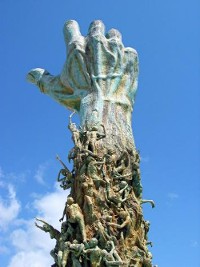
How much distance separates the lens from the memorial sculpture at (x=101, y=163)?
8414 millimetres

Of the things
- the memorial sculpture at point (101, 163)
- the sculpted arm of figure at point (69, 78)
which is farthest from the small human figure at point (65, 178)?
the sculpted arm of figure at point (69, 78)

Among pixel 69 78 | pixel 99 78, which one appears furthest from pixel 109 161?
pixel 69 78

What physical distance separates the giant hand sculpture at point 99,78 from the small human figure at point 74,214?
2004 mm

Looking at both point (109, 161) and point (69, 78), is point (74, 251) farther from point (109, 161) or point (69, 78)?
point (69, 78)

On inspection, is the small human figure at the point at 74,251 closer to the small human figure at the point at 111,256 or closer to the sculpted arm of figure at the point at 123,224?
the small human figure at the point at 111,256

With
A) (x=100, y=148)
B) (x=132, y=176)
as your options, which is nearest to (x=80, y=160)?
(x=100, y=148)

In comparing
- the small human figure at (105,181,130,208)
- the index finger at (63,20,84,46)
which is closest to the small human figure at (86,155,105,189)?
the small human figure at (105,181,130,208)

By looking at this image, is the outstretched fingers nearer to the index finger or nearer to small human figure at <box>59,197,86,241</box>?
the index finger

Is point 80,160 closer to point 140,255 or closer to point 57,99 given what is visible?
point 140,255

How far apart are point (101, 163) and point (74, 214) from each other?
1156mm

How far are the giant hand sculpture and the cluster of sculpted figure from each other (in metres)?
0.82

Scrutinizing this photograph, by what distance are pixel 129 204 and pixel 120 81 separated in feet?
11.7

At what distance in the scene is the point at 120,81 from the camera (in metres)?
11.6

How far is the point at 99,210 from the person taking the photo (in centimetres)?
876
